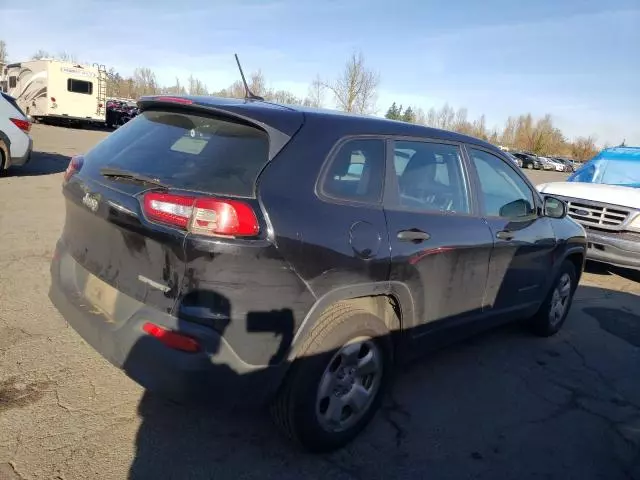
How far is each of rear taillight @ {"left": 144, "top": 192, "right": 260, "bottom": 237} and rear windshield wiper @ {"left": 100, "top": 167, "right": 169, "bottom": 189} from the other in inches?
5.6

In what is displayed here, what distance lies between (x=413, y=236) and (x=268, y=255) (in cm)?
101

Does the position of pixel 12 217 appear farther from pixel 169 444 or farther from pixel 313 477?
pixel 313 477

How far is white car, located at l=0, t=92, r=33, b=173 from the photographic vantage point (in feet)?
29.9

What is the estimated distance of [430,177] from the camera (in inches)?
126

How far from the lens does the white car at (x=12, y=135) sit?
9125 millimetres

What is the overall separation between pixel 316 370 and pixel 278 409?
0.29 metres

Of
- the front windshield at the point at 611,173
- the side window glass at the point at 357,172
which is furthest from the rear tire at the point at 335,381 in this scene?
the front windshield at the point at 611,173

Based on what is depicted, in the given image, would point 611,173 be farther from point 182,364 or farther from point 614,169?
point 182,364

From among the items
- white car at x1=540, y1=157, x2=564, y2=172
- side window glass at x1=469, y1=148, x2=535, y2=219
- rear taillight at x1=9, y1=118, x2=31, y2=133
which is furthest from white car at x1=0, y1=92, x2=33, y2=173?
white car at x1=540, y1=157, x2=564, y2=172

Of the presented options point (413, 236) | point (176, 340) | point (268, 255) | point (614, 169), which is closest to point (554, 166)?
point (614, 169)

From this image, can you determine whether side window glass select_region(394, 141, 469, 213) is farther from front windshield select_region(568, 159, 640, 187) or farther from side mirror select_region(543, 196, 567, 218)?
front windshield select_region(568, 159, 640, 187)

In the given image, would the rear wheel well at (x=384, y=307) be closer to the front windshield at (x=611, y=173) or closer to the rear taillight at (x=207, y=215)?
the rear taillight at (x=207, y=215)

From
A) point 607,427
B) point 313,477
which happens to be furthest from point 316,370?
point 607,427

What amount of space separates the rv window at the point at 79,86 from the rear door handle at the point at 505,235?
88.7 ft
